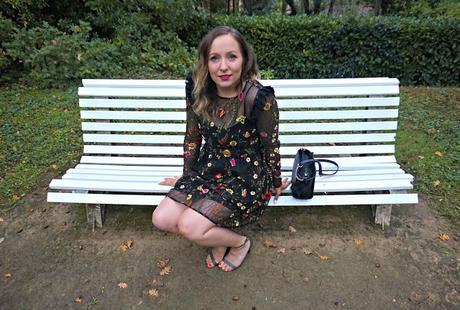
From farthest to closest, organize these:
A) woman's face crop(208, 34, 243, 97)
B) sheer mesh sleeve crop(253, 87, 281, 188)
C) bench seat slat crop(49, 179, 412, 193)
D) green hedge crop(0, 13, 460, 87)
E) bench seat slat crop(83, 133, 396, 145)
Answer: green hedge crop(0, 13, 460, 87) → bench seat slat crop(83, 133, 396, 145) → bench seat slat crop(49, 179, 412, 193) → sheer mesh sleeve crop(253, 87, 281, 188) → woman's face crop(208, 34, 243, 97)

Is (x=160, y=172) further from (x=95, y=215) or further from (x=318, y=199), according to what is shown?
(x=318, y=199)

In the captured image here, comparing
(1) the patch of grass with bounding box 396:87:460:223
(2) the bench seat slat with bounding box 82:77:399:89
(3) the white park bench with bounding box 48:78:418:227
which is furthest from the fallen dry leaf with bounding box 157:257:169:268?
(1) the patch of grass with bounding box 396:87:460:223

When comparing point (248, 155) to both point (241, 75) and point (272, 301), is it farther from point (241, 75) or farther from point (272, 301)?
point (272, 301)

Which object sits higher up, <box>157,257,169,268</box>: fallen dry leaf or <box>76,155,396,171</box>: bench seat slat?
<box>76,155,396,171</box>: bench seat slat

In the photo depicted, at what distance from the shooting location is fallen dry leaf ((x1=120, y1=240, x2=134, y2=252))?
298cm

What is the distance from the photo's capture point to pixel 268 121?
2.56 m

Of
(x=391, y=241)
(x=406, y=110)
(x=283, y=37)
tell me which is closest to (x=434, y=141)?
(x=406, y=110)

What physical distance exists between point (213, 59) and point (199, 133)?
1.81 feet

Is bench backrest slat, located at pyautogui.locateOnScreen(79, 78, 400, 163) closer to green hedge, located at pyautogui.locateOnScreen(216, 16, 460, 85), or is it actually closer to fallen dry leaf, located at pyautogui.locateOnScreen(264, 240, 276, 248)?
fallen dry leaf, located at pyautogui.locateOnScreen(264, 240, 276, 248)

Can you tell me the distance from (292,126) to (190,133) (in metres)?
0.98

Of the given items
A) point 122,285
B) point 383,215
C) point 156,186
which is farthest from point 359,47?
point 122,285

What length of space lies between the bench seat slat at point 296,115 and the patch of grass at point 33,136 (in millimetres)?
1052

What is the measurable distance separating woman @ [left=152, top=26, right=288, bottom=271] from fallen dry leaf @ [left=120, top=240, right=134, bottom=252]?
54cm

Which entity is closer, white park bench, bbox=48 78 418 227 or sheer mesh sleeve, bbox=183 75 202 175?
sheer mesh sleeve, bbox=183 75 202 175
